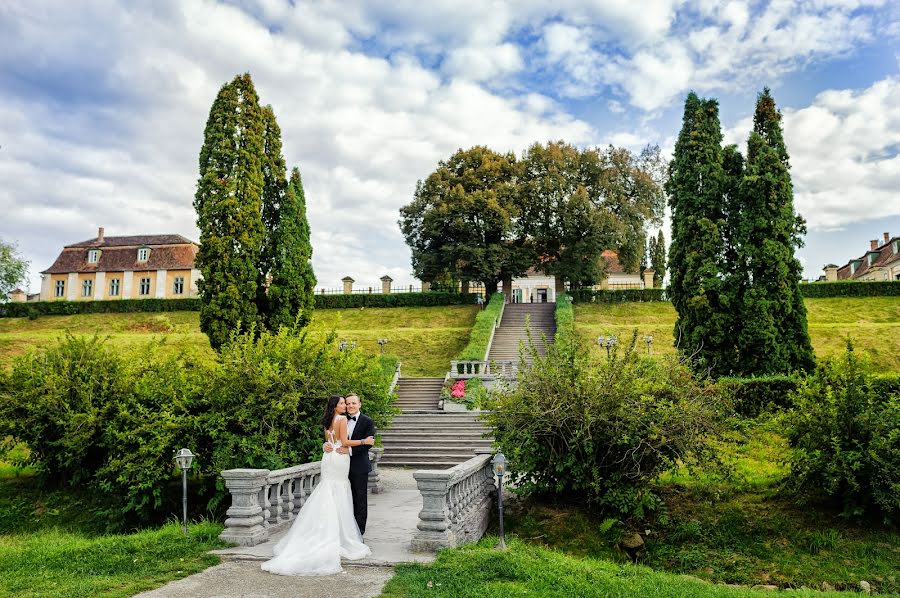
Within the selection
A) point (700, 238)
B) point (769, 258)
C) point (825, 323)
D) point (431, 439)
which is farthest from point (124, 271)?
point (825, 323)

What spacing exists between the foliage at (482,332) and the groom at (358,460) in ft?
62.9

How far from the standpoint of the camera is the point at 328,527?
7469 mm

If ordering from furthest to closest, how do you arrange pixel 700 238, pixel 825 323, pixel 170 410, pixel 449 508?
pixel 825 323 → pixel 700 238 → pixel 170 410 → pixel 449 508

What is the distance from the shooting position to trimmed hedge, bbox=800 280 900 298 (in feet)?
130

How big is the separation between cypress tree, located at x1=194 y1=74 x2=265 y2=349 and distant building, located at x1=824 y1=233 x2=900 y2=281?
41565 millimetres

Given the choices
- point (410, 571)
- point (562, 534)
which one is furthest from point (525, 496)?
point (410, 571)

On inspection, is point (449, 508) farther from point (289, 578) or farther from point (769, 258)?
point (769, 258)

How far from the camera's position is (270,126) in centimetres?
2400

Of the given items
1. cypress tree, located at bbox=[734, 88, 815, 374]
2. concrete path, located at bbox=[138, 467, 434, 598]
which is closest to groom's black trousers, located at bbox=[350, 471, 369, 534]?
concrete path, located at bbox=[138, 467, 434, 598]

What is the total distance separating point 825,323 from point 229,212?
30727 mm

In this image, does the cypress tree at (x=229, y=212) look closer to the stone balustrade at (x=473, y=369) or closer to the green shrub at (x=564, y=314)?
the stone balustrade at (x=473, y=369)

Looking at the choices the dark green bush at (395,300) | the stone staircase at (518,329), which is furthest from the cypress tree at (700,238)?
the dark green bush at (395,300)

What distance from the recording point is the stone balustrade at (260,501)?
828cm

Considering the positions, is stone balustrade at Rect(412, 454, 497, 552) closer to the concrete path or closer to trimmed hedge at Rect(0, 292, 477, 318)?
the concrete path
